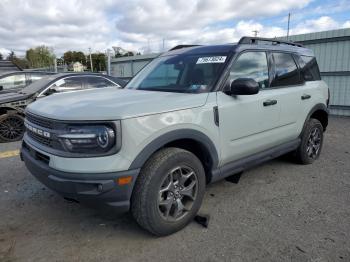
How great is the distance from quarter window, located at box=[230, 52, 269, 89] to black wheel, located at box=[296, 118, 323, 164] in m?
1.34

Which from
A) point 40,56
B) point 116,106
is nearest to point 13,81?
point 116,106

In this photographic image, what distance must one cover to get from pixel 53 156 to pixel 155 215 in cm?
100

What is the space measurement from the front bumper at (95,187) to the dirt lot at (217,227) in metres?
0.50

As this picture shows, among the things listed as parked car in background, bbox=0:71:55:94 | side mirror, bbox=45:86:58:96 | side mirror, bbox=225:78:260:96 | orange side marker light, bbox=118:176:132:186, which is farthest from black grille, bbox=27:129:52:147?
parked car in background, bbox=0:71:55:94

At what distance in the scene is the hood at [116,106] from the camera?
2346 mm

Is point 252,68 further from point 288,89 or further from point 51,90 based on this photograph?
point 51,90

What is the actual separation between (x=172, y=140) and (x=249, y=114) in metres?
1.14

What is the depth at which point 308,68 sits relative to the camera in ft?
14.9

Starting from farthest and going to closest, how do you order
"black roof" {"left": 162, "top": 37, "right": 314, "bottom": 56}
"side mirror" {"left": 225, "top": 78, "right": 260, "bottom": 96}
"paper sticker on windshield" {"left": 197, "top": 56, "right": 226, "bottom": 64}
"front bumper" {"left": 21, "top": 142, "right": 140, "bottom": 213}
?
"black roof" {"left": 162, "top": 37, "right": 314, "bottom": 56}
"paper sticker on windshield" {"left": 197, "top": 56, "right": 226, "bottom": 64}
"side mirror" {"left": 225, "top": 78, "right": 260, "bottom": 96}
"front bumper" {"left": 21, "top": 142, "right": 140, "bottom": 213}

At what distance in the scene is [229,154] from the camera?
3211 mm

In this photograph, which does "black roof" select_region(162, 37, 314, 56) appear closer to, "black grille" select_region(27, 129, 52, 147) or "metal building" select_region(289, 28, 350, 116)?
"black grille" select_region(27, 129, 52, 147)

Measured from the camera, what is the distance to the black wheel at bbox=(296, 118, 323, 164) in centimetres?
450

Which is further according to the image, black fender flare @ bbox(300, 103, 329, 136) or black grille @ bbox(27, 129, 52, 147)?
black fender flare @ bbox(300, 103, 329, 136)

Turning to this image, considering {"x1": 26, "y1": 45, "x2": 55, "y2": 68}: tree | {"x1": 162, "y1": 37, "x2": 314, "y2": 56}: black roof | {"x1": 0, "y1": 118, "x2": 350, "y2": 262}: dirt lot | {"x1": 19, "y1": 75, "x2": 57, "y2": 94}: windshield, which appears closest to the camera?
{"x1": 0, "y1": 118, "x2": 350, "y2": 262}: dirt lot
